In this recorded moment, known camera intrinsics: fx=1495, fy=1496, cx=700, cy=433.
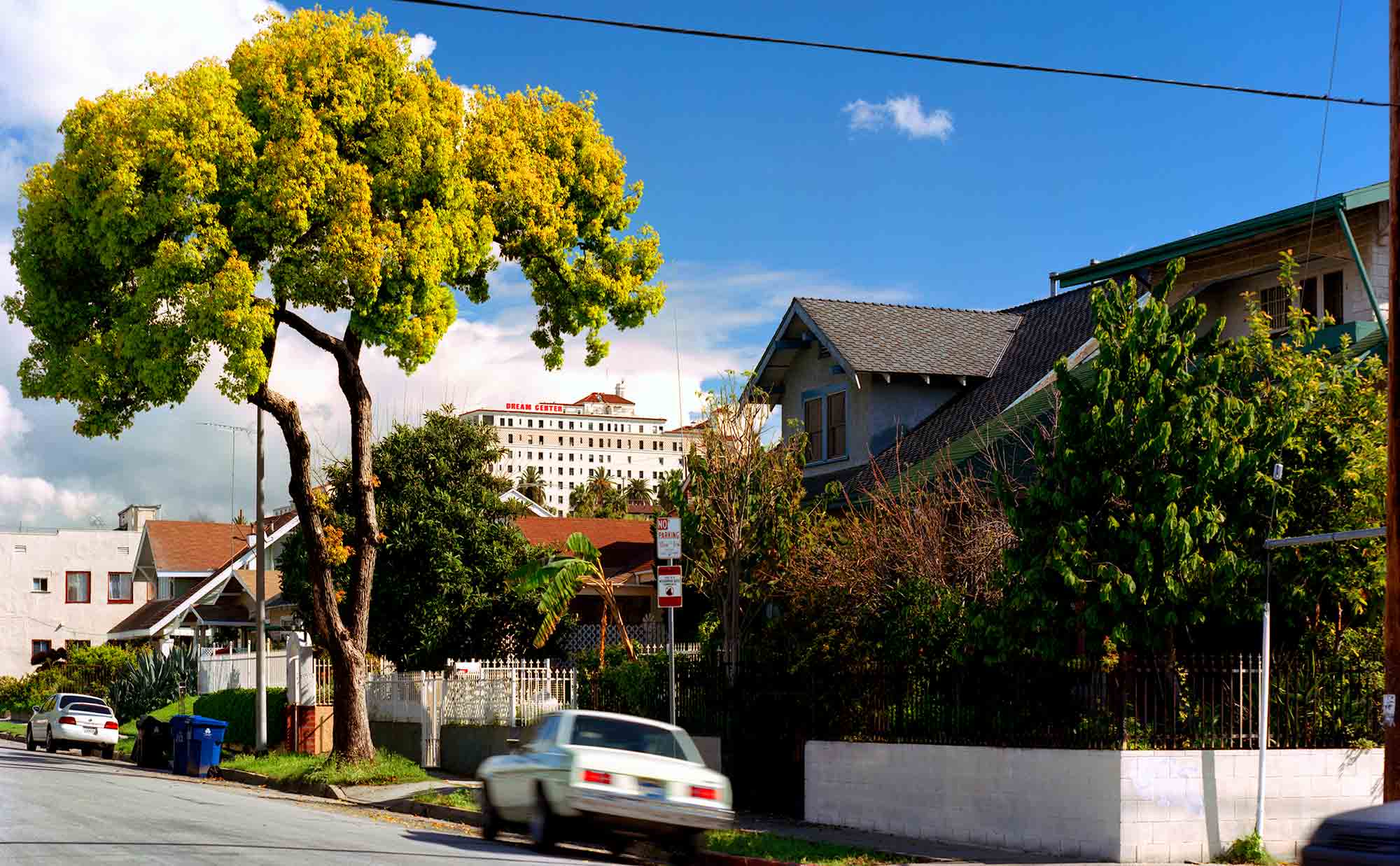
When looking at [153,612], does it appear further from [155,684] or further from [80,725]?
[80,725]

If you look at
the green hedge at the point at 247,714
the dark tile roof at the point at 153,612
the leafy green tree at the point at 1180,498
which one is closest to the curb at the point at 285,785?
the green hedge at the point at 247,714

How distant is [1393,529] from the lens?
13.1 metres

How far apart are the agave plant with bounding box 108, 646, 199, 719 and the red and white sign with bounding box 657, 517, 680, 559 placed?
29.5 meters

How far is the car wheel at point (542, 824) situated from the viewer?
15.4 metres

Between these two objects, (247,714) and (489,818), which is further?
(247,714)

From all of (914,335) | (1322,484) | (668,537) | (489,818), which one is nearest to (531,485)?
(914,335)

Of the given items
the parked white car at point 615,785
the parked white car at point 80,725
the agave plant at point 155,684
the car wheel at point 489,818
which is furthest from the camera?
the agave plant at point 155,684

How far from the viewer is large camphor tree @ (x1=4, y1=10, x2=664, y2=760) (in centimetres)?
2345

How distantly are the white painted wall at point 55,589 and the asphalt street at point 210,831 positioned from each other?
46.2 metres

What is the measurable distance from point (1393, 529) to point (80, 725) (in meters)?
33.3

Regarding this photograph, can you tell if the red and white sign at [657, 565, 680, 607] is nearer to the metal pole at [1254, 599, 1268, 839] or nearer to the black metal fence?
the black metal fence

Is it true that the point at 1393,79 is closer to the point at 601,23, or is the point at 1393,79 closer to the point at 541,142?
the point at 601,23

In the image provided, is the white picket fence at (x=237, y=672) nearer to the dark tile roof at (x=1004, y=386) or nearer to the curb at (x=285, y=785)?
the curb at (x=285, y=785)

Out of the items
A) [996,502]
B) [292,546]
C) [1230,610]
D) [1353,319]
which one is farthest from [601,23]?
[292,546]
